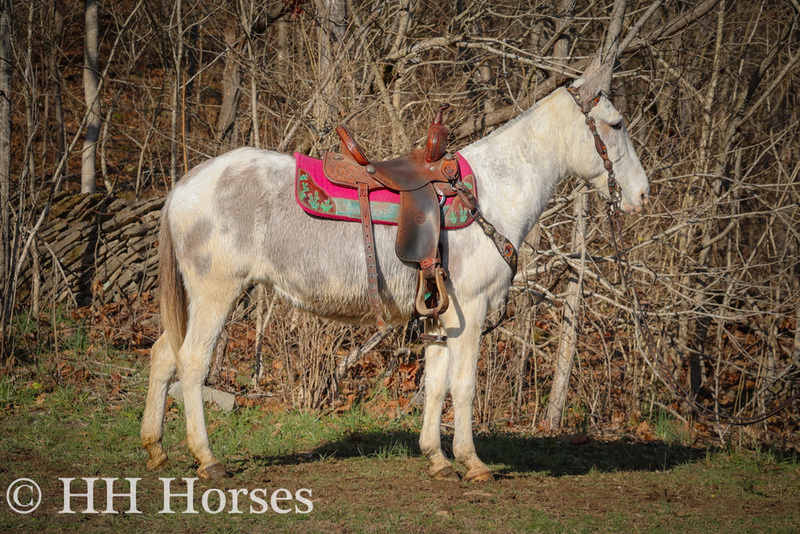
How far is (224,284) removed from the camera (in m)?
4.58

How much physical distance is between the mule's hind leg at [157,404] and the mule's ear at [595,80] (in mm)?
3111

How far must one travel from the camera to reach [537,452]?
594 cm

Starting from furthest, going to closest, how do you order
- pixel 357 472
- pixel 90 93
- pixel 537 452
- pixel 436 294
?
pixel 90 93 < pixel 537 452 < pixel 357 472 < pixel 436 294

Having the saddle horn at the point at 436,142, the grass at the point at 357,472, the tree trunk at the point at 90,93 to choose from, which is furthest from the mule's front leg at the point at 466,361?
the tree trunk at the point at 90,93

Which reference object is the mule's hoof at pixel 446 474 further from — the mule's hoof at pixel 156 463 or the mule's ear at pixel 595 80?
the mule's ear at pixel 595 80

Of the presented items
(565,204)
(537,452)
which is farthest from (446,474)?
(565,204)

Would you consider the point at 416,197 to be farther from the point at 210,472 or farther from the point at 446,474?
the point at 210,472

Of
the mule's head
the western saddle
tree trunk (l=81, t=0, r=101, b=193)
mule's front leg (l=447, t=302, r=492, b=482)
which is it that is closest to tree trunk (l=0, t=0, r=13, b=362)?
tree trunk (l=81, t=0, r=101, b=193)

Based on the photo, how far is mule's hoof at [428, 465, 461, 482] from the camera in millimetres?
4848

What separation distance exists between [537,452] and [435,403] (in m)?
1.43

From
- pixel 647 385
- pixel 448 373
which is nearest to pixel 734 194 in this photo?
pixel 647 385

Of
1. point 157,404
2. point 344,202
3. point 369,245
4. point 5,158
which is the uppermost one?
point 5,158

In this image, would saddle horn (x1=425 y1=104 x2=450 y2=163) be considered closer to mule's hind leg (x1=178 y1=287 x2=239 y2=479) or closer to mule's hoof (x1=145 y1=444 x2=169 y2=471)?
mule's hind leg (x1=178 y1=287 x2=239 y2=479)

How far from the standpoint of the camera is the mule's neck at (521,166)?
4789 millimetres
